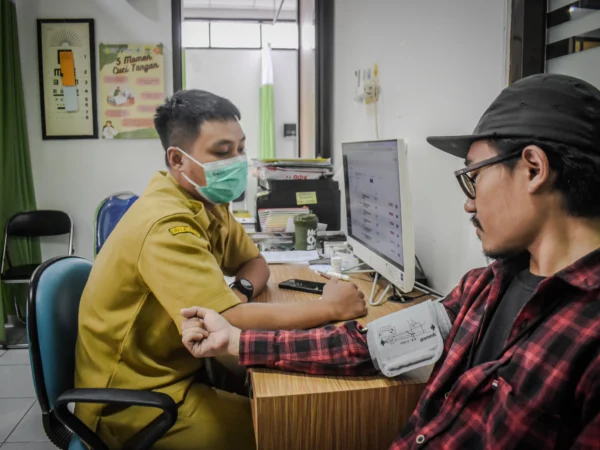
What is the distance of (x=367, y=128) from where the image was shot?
2.46 m

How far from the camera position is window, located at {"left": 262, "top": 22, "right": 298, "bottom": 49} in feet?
19.6

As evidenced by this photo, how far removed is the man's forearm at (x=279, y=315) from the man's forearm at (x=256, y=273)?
0.39 m

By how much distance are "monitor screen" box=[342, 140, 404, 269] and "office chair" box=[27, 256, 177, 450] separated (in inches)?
29.2

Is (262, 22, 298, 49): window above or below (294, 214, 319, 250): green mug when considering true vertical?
above

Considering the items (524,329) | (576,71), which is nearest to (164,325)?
(524,329)

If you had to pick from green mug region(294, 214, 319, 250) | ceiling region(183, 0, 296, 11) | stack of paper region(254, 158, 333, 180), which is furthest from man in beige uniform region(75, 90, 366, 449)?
ceiling region(183, 0, 296, 11)

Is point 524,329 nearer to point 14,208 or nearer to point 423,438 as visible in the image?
point 423,438

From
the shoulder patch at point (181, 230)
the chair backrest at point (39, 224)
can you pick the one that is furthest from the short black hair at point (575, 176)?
the chair backrest at point (39, 224)

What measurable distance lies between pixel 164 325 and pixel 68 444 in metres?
0.37

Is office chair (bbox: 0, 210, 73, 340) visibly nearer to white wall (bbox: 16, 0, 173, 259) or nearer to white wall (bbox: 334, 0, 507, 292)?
white wall (bbox: 16, 0, 173, 259)

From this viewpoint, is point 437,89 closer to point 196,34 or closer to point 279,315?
point 279,315

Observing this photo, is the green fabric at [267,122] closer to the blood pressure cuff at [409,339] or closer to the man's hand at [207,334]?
the man's hand at [207,334]

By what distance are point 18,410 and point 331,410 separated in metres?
2.10

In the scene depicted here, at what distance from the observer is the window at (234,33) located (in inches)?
240
